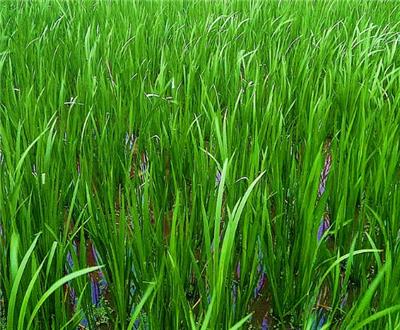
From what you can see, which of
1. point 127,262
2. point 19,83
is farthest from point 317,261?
point 19,83

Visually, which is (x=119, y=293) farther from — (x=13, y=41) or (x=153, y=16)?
(x=153, y=16)

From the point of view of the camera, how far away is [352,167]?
1170mm

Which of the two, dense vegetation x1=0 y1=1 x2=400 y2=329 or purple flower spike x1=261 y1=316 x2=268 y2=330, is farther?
purple flower spike x1=261 y1=316 x2=268 y2=330

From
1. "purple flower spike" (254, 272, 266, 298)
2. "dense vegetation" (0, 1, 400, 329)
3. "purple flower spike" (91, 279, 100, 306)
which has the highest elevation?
"dense vegetation" (0, 1, 400, 329)

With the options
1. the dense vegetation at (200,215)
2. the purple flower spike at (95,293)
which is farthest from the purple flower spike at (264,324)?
the purple flower spike at (95,293)

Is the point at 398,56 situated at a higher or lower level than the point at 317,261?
higher

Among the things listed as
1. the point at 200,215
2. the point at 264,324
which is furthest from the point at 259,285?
the point at 200,215

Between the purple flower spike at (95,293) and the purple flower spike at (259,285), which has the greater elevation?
the purple flower spike at (259,285)

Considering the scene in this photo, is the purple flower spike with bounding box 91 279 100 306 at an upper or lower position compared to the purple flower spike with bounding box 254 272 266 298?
lower

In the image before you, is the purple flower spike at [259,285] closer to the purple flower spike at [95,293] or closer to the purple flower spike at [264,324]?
the purple flower spike at [264,324]

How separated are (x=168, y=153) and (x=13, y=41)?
117cm

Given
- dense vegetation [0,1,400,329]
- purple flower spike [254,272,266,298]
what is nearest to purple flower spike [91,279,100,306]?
dense vegetation [0,1,400,329]

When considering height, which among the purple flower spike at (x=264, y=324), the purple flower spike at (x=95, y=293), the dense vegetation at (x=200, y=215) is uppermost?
the dense vegetation at (x=200, y=215)

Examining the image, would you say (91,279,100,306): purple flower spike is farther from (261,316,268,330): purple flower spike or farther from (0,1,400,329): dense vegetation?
(261,316,268,330): purple flower spike
